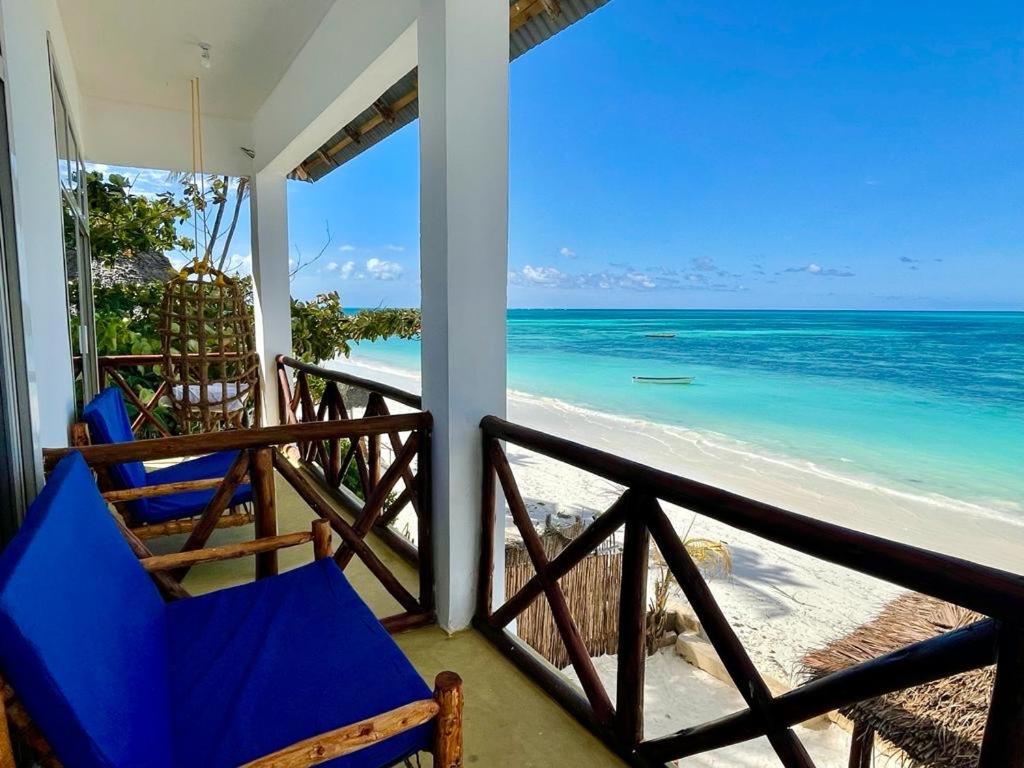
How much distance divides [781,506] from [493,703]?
5.67m

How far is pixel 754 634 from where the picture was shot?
499cm

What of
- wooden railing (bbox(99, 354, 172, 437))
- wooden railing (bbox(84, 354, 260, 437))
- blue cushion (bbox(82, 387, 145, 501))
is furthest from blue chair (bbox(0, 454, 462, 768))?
wooden railing (bbox(99, 354, 172, 437))

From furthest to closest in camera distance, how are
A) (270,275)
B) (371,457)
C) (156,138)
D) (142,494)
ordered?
(270,275), (156,138), (371,457), (142,494)

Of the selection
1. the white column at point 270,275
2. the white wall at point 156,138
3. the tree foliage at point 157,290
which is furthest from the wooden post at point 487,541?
the white wall at point 156,138

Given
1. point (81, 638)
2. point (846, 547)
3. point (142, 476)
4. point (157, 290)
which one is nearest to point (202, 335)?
point (142, 476)

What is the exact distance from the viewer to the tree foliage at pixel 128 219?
5.21 metres

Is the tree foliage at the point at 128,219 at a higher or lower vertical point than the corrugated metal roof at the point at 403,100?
lower

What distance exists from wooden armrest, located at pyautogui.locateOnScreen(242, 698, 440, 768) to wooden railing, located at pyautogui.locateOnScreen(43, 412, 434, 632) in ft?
2.81

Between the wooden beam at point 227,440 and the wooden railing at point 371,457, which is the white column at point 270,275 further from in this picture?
the wooden beam at point 227,440

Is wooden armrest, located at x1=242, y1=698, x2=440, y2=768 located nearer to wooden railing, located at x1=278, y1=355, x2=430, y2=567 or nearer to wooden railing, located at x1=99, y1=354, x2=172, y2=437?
wooden railing, located at x1=278, y1=355, x2=430, y2=567

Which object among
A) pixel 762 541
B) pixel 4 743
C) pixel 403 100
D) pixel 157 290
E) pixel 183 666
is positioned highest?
pixel 403 100

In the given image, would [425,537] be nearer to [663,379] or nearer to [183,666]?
[183,666]

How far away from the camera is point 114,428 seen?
8.50 feet

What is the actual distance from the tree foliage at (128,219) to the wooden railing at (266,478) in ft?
12.5
